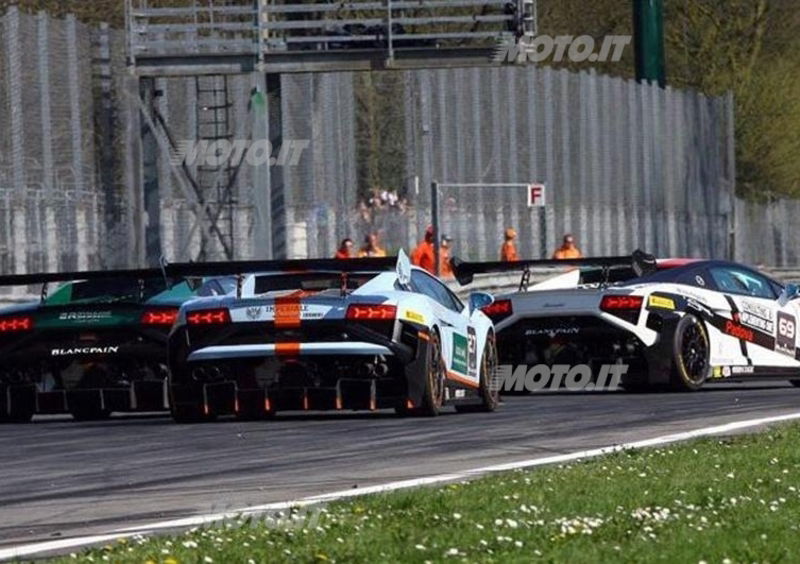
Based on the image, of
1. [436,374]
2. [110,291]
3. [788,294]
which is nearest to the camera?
[436,374]

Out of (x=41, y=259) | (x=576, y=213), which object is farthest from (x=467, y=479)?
(x=576, y=213)

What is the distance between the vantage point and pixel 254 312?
648 inches

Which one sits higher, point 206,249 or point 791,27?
point 791,27

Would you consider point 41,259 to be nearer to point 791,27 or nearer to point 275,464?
point 275,464

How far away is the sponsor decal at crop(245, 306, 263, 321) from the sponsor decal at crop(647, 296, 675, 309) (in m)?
4.87

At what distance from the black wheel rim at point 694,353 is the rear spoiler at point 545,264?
0.66 m

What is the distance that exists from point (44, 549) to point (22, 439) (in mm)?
6671

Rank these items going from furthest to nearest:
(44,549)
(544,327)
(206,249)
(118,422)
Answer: (206,249) → (544,327) → (118,422) → (44,549)

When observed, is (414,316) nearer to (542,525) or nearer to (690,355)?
(690,355)

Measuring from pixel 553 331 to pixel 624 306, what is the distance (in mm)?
645

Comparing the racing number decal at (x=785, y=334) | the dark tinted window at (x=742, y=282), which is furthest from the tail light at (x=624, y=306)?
the racing number decal at (x=785, y=334)

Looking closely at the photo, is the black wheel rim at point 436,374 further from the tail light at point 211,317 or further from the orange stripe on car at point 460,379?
the tail light at point 211,317

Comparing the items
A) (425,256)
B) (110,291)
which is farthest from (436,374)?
(425,256)

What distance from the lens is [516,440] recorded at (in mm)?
14656
